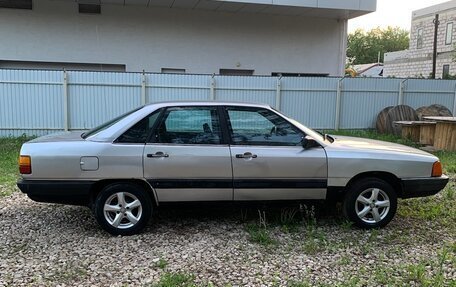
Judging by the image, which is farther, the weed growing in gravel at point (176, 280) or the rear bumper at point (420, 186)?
the rear bumper at point (420, 186)

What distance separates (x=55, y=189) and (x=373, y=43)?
71.9 metres

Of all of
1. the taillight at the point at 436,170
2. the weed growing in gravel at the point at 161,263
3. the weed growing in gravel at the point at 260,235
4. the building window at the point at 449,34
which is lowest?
the weed growing in gravel at the point at 161,263

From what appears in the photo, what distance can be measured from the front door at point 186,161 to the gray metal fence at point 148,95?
8390 millimetres

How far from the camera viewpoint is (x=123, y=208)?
4.68 metres

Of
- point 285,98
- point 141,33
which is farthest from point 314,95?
point 141,33

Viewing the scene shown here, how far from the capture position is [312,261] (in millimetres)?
4156

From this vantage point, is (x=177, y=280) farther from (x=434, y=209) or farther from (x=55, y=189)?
(x=434, y=209)

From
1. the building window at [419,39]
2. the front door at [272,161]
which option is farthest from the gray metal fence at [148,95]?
the building window at [419,39]

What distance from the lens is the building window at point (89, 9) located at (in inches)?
601

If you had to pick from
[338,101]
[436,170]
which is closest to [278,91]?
[338,101]

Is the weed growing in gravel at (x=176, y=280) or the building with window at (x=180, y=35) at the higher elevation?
the building with window at (x=180, y=35)

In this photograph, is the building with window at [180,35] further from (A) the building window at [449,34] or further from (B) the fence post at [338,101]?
(A) the building window at [449,34]

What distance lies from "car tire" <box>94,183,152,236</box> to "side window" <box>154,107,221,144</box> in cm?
66

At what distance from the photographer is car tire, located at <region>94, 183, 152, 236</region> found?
4.64m
